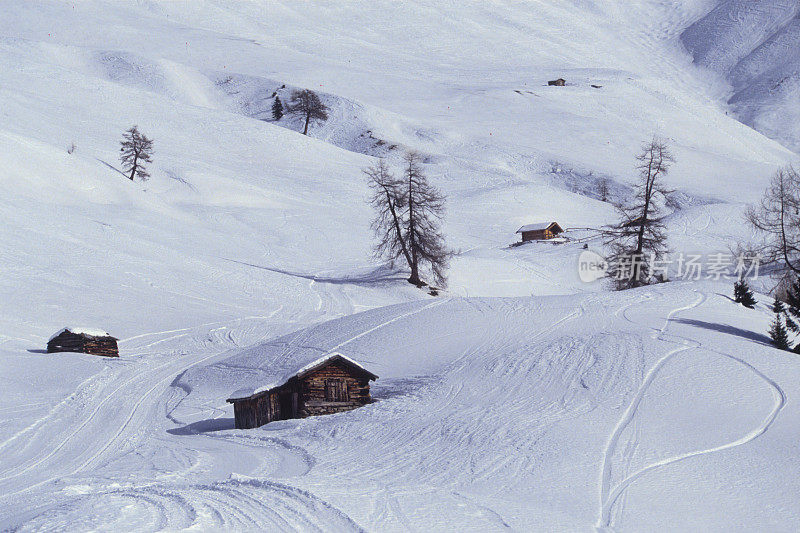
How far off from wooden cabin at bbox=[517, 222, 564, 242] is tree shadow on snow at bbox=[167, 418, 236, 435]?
46156mm

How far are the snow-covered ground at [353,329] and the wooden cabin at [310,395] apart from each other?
0.91 m

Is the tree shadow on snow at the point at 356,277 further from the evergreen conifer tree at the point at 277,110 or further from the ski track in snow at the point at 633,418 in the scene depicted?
the evergreen conifer tree at the point at 277,110

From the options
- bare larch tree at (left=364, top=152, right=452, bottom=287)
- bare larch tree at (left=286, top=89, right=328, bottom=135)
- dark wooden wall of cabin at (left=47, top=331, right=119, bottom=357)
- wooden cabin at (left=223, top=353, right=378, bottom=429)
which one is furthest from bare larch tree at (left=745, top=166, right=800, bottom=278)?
bare larch tree at (left=286, top=89, right=328, bottom=135)

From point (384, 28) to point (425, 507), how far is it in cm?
17635

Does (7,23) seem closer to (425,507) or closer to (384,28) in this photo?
(384,28)

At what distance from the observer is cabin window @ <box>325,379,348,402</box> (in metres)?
25.9

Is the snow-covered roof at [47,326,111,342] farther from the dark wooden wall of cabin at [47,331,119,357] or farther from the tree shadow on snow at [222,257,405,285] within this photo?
the tree shadow on snow at [222,257,405,285]

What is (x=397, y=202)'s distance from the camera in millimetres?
53312

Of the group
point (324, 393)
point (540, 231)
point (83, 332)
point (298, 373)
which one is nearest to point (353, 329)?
point (324, 393)

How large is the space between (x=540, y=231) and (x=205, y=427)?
47.5 meters

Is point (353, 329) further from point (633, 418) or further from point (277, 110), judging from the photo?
point (277, 110)

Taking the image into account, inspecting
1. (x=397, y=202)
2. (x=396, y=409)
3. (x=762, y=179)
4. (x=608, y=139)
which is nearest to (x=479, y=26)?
(x=608, y=139)

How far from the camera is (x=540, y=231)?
70188 millimetres

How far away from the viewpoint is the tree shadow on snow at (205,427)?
1006 inches
